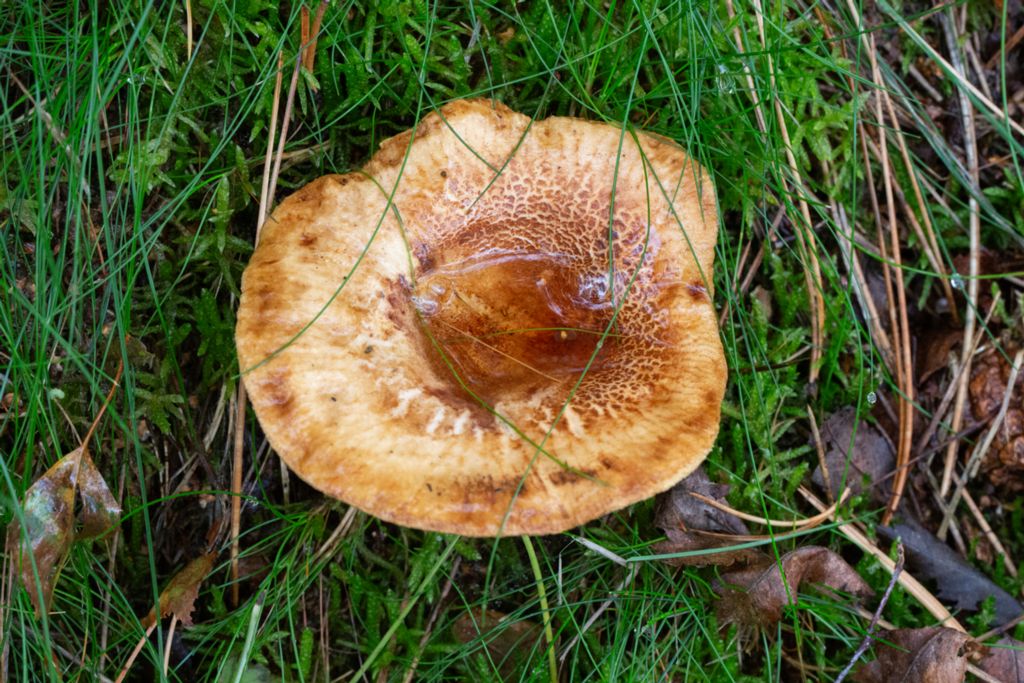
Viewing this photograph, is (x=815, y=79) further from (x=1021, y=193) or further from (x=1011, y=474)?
(x=1011, y=474)

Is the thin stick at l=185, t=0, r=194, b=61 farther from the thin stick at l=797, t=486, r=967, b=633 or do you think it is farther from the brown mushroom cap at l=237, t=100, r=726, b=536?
the thin stick at l=797, t=486, r=967, b=633

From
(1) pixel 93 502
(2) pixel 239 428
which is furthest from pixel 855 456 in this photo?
(1) pixel 93 502

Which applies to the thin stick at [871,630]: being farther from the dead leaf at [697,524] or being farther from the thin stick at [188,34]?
the thin stick at [188,34]

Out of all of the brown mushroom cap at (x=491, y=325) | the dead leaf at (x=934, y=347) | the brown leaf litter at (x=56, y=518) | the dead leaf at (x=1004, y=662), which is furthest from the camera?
the dead leaf at (x=934, y=347)

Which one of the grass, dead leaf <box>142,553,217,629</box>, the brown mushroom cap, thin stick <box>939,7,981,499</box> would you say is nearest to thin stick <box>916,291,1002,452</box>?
thin stick <box>939,7,981,499</box>

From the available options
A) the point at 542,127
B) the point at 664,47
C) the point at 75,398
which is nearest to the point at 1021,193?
the point at 664,47

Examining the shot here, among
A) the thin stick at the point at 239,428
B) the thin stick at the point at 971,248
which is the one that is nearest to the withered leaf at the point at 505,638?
the thin stick at the point at 239,428
